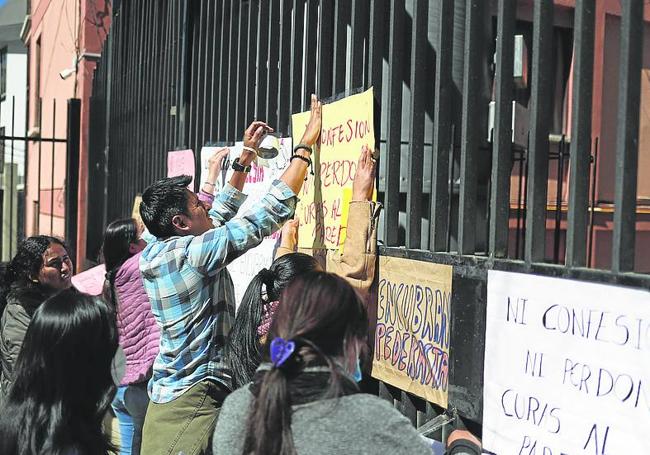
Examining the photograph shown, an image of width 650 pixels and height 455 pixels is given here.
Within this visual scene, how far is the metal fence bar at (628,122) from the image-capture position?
2.57 metres

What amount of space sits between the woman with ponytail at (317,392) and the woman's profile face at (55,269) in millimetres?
2692

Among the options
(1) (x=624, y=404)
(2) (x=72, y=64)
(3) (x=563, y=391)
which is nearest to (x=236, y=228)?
(3) (x=563, y=391)

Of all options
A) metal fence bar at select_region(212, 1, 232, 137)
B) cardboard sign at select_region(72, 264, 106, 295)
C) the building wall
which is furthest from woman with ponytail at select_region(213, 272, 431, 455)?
the building wall

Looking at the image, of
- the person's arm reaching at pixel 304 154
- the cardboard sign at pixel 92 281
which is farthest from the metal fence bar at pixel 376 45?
the cardboard sign at pixel 92 281

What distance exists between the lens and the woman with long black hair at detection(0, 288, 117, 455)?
252 centimetres

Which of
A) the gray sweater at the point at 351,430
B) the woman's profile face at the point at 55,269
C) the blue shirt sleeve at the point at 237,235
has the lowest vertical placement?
the gray sweater at the point at 351,430

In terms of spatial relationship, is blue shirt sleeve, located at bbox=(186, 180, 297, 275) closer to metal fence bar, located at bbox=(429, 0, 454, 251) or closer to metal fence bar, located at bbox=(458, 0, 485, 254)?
metal fence bar, located at bbox=(429, 0, 454, 251)

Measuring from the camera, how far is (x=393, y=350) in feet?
12.0

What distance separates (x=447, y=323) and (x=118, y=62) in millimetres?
7046

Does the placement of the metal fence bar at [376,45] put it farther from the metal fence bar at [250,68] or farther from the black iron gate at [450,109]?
the metal fence bar at [250,68]

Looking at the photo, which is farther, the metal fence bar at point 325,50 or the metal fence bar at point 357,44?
the metal fence bar at point 325,50

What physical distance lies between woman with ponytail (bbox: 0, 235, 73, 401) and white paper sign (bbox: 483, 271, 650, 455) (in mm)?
2339

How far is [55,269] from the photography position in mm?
4602

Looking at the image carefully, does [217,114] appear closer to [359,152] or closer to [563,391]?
[359,152]
